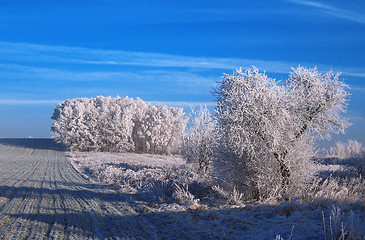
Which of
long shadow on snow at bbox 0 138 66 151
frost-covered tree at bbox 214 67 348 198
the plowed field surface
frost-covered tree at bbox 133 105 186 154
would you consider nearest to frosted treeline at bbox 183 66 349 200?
frost-covered tree at bbox 214 67 348 198

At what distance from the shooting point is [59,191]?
12258 millimetres

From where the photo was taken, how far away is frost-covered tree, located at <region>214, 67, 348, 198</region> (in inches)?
387

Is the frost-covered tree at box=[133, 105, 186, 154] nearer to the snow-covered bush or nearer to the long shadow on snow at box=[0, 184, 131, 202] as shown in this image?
the snow-covered bush

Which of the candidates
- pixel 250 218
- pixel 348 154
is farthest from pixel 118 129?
pixel 250 218

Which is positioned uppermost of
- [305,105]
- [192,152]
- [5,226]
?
[305,105]

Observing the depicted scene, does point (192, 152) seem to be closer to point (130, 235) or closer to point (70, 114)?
point (130, 235)

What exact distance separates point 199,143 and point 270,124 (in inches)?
349

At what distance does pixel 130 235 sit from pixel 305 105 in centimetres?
762

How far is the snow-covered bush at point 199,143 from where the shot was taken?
18255 mm

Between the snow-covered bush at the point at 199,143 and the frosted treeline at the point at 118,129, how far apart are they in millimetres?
32147

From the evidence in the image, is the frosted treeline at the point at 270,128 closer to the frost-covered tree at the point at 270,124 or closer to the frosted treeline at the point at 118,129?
the frost-covered tree at the point at 270,124

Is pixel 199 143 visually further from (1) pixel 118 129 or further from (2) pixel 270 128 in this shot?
(1) pixel 118 129

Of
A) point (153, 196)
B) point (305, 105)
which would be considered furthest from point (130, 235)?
point (305, 105)

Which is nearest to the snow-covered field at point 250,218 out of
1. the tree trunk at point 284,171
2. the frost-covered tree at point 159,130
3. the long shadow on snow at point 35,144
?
the tree trunk at point 284,171
